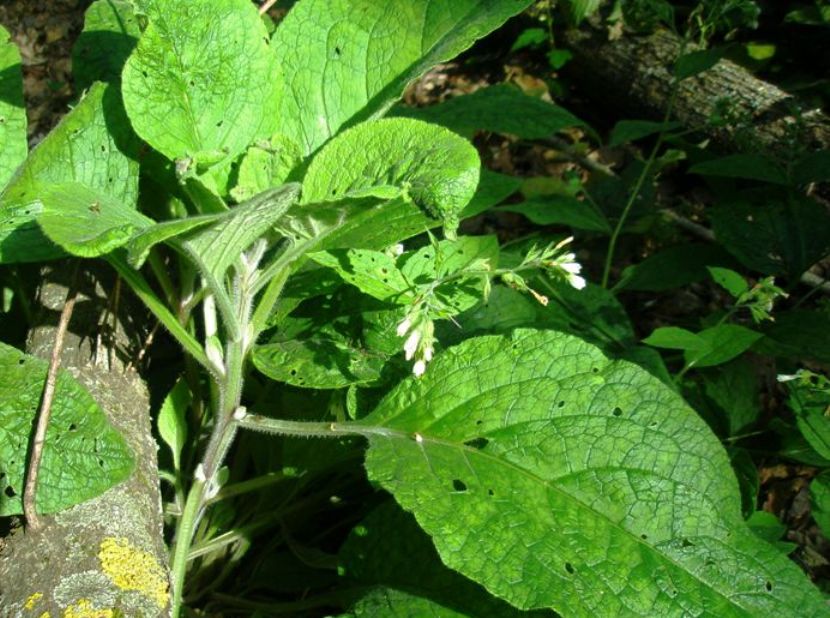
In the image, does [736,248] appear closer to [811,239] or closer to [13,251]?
[811,239]

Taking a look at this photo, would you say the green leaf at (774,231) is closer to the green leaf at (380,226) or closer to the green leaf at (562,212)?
the green leaf at (562,212)

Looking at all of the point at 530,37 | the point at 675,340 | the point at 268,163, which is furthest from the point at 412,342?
the point at 530,37

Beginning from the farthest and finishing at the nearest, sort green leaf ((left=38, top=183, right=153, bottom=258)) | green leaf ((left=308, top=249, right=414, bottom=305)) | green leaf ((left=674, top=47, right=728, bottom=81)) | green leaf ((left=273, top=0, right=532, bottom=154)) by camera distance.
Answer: green leaf ((left=674, top=47, right=728, bottom=81)), green leaf ((left=273, top=0, right=532, bottom=154)), green leaf ((left=308, top=249, right=414, bottom=305)), green leaf ((left=38, top=183, right=153, bottom=258))

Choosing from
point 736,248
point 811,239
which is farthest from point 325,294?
point 811,239

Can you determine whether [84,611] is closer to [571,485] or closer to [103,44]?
[571,485]

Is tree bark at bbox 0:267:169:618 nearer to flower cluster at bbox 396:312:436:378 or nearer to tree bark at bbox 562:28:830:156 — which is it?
flower cluster at bbox 396:312:436:378

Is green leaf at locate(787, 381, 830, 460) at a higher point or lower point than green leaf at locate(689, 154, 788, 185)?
lower

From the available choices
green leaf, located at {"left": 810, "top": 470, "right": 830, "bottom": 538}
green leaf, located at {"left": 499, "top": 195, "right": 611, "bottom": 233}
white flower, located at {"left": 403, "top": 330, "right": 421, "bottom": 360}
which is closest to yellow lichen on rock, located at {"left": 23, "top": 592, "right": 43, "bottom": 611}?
white flower, located at {"left": 403, "top": 330, "right": 421, "bottom": 360}
